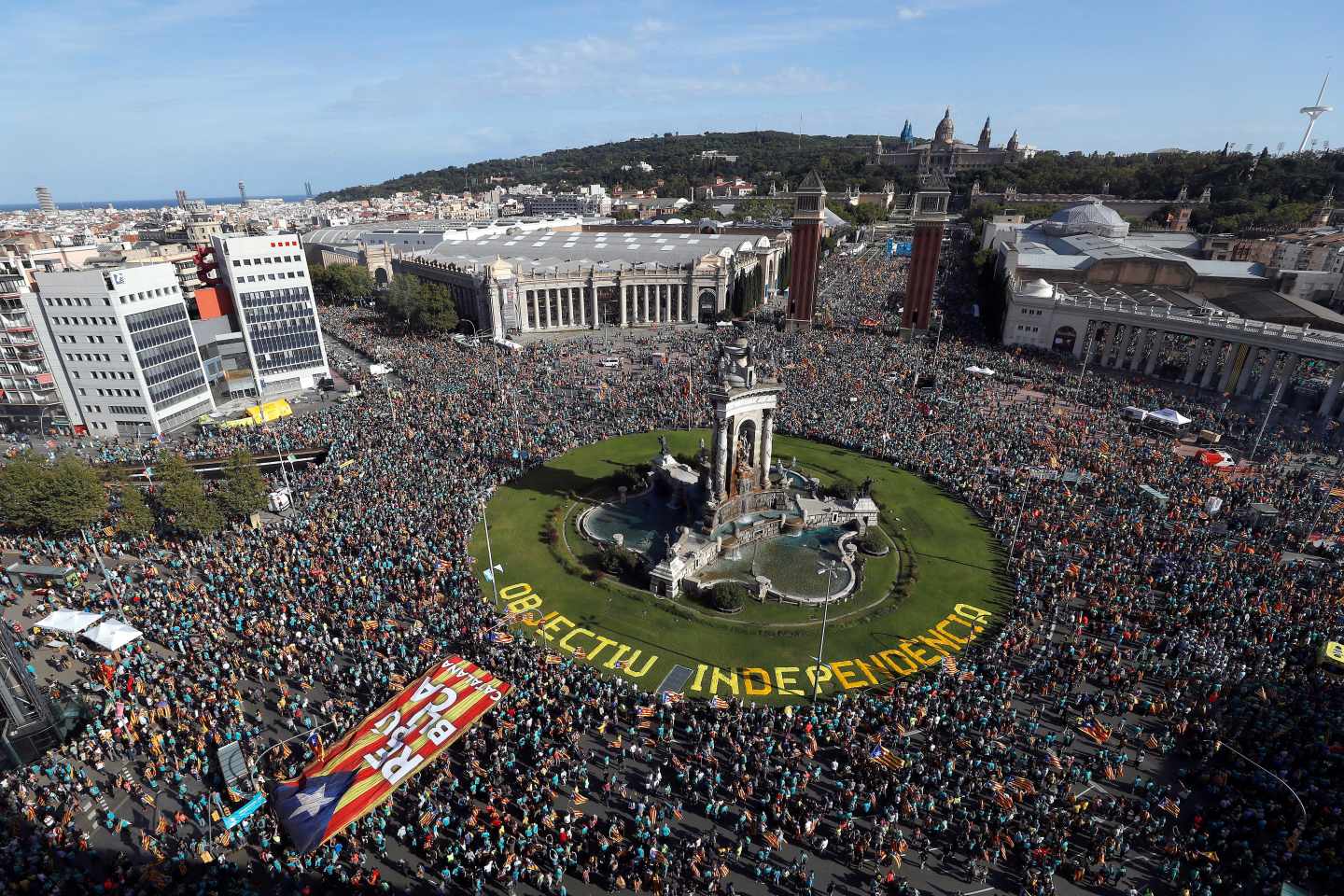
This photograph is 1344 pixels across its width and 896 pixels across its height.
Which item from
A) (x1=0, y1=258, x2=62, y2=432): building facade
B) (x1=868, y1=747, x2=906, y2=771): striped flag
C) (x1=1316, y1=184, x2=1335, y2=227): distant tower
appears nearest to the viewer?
(x1=868, y1=747, x2=906, y2=771): striped flag

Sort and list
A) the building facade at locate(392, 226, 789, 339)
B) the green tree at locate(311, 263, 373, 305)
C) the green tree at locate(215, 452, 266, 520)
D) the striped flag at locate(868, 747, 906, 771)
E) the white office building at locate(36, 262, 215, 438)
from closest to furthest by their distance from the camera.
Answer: the striped flag at locate(868, 747, 906, 771) → the green tree at locate(215, 452, 266, 520) → the white office building at locate(36, 262, 215, 438) → the building facade at locate(392, 226, 789, 339) → the green tree at locate(311, 263, 373, 305)

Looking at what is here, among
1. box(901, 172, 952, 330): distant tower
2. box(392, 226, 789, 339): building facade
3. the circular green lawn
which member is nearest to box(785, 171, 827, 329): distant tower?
box(392, 226, 789, 339): building facade

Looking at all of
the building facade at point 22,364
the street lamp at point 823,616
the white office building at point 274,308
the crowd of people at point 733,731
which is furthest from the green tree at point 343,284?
the street lamp at point 823,616

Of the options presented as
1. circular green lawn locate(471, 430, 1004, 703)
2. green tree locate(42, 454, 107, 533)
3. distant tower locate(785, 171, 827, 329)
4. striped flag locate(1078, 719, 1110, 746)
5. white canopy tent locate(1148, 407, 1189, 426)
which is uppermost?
distant tower locate(785, 171, 827, 329)

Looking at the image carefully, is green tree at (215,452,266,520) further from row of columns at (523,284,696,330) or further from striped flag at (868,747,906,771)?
row of columns at (523,284,696,330)

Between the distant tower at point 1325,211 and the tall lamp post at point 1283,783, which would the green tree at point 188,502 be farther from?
the distant tower at point 1325,211

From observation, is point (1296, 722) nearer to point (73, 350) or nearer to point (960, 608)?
point (960, 608)

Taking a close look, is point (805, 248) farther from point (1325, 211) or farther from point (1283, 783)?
point (1325, 211)

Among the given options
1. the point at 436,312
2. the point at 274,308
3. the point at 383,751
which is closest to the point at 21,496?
the point at 383,751
